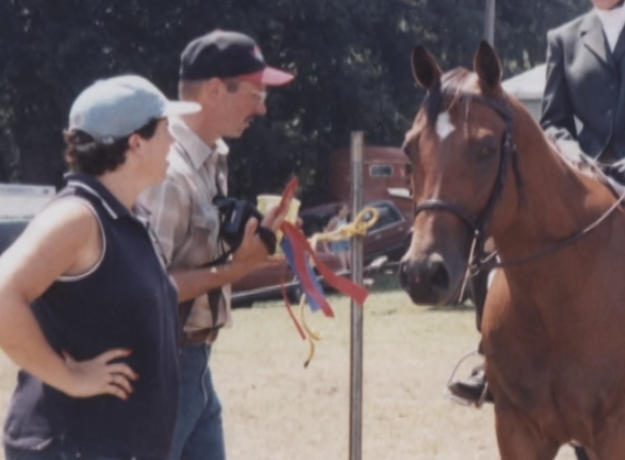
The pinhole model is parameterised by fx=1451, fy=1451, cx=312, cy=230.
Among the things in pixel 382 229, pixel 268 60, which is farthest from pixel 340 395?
pixel 268 60

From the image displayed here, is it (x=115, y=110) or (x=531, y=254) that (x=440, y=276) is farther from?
(x=115, y=110)

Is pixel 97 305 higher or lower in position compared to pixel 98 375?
higher

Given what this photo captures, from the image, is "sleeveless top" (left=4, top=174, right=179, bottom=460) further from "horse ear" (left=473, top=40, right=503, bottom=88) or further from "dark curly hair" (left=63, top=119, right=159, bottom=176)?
"horse ear" (left=473, top=40, right=503, bottom=88)

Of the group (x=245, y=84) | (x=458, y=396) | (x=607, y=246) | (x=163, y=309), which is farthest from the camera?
(x=458, y=396)

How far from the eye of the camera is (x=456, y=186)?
5117 mm

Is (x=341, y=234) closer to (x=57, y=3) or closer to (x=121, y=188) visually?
(x=121, y=188)

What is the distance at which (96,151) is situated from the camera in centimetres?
388

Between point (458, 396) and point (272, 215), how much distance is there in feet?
7.94

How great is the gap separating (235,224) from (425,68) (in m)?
1.09

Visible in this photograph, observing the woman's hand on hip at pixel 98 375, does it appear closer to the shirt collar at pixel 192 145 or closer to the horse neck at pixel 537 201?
the shirt collar at pixel 192 145

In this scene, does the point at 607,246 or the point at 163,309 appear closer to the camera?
the point at 163,309

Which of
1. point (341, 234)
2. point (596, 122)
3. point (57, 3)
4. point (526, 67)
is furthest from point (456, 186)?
point (526, 67)

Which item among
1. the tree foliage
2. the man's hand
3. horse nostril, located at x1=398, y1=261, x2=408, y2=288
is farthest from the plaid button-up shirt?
the tree foliage

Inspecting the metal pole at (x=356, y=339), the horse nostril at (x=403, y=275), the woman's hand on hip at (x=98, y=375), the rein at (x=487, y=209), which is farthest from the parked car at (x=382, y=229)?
the woman's hand on hip at (x=98, y=375)
